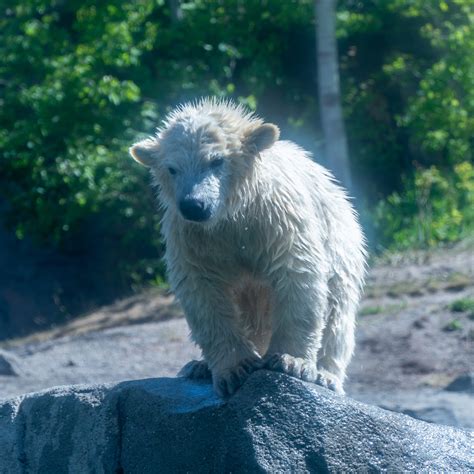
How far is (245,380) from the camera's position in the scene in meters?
4.13

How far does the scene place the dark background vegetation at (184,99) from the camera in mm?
10945

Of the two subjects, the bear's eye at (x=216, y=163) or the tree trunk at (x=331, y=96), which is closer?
the bear's eye at (x=216, y=163)

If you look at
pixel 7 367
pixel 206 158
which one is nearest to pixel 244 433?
pixel 206 158

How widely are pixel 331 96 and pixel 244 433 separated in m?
7.38

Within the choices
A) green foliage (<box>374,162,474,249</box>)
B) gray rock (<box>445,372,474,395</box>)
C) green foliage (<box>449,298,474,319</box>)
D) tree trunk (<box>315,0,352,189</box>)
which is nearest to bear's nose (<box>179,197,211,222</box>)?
gray rock (<box>445,372,474,395</box>)

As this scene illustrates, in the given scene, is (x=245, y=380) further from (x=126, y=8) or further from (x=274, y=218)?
(x=126, y=8)

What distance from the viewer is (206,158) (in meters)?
4.32

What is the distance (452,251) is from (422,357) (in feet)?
9.75

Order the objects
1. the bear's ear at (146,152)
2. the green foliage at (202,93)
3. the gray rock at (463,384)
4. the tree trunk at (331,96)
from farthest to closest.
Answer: the green foliage at (202,93)
the tree trunk at (331,96)
the gray rock at (463,384)
the bear's ear at (146,152)

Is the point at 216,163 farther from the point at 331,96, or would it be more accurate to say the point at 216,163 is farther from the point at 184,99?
the point at 184,99

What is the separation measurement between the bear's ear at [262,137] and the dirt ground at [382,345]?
2.91m

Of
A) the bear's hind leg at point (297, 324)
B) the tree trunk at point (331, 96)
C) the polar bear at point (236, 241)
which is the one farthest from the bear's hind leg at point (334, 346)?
the tree trunk at point (331, 96)

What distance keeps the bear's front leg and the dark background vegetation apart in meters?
6.30

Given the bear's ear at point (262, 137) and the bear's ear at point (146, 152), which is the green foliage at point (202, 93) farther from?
the bear's ear at point (262, 137)
